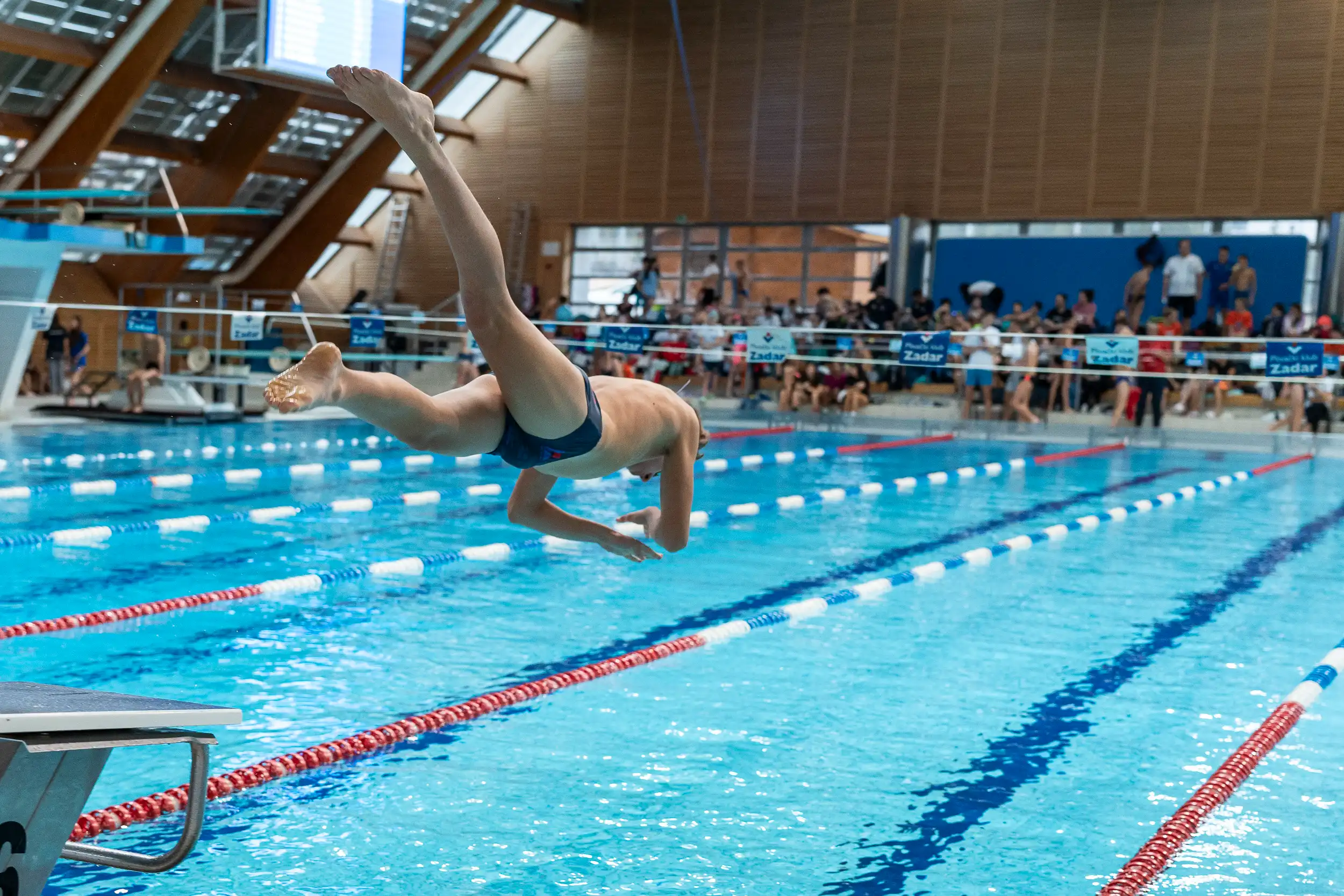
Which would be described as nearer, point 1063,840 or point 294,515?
point 1063,840

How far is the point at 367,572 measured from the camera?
6805 millimetres

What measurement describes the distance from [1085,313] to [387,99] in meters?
16.2

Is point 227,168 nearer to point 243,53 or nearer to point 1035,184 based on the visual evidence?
point 243,53

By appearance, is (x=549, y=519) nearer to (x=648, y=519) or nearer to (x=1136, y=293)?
(x=648, y=519)

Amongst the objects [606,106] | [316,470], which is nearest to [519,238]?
[606,106]

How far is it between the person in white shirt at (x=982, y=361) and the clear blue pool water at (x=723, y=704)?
24.6 ft

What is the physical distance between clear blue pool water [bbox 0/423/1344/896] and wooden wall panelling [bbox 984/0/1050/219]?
40.5 ft

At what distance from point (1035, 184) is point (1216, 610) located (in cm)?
1480

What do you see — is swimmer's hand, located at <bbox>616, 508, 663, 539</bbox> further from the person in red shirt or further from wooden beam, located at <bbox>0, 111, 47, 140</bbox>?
wooden beam, located at <bbox>0, 111, 47, 140</bbox>

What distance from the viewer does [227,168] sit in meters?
20.5

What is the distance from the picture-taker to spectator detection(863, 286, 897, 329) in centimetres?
1833

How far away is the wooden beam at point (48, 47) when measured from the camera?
1625 cm

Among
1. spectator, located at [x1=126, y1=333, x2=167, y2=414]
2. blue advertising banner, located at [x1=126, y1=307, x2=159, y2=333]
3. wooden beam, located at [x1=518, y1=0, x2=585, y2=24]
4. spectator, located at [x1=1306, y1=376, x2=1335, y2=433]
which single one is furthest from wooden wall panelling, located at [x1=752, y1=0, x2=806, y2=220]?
spectator, located at [x1=126, y1=333, x2=167, y2=414]

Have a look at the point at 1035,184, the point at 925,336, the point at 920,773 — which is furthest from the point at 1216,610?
the point at 1035,184
